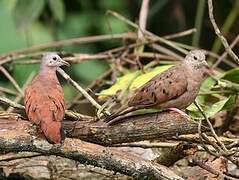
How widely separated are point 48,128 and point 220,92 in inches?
54.9

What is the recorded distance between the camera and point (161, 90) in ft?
11.1

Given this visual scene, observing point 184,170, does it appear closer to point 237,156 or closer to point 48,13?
point 237,156

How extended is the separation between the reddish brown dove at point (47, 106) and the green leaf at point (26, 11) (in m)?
1.81

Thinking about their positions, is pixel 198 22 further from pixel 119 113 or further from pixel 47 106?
pixel 47 106

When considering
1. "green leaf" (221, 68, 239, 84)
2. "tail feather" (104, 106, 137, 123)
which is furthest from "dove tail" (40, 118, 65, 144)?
"green leaf" (221, 68, 239, 84)

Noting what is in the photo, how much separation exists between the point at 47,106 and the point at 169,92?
0.54m

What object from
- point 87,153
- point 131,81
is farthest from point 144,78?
point 87,153

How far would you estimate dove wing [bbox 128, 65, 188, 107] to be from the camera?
3361 mm

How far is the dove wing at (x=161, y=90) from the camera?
11.0 ft

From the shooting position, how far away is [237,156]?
3.55 metres

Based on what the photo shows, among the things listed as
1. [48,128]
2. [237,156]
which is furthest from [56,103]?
[237,156]

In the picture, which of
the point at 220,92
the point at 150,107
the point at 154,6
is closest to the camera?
the point at 150,107

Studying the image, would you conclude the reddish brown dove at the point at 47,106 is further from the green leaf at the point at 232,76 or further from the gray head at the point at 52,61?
the green leaf at the point at 232,76

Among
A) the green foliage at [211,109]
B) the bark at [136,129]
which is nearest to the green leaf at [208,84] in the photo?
the green foliage at [211,109]
